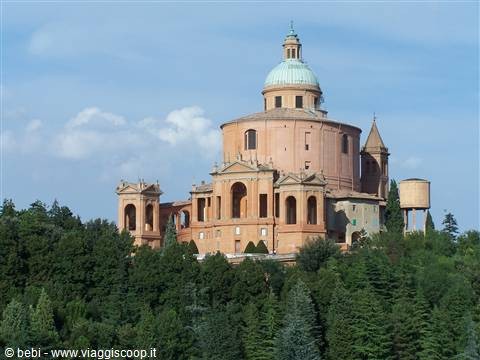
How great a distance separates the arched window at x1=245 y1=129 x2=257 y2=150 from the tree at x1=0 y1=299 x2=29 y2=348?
87.8ft

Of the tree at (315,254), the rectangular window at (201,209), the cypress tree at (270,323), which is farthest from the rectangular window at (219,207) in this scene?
the cypress tree at (270,323)

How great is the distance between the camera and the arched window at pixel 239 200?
9494cm

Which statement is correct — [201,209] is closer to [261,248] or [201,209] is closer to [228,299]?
[261,248]

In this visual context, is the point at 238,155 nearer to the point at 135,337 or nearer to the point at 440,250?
the point at 440,250

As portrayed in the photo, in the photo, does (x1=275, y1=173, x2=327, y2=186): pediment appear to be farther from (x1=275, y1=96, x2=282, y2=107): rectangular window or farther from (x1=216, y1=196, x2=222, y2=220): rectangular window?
(x1=275, y1=96, x2=282, y2=107): rectangular window

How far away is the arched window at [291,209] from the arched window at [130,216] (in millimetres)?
8981

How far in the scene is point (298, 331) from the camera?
240 ft

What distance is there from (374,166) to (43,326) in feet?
114

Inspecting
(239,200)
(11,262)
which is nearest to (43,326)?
(11,262)

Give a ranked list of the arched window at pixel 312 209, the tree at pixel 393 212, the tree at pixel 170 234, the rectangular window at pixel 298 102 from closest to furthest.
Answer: the tree at pixel 170 234, the arched window at pixel 312 209, the tree at pixel 393 212, the rectangular window at pixel 298 102

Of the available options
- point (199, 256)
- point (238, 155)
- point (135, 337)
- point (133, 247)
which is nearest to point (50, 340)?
point (135, 337)

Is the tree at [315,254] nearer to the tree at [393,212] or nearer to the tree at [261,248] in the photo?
the tree at [261,248]

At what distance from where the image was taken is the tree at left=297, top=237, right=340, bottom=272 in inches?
3356

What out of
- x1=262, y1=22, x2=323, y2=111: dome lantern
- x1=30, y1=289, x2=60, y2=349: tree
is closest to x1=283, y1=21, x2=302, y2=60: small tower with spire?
x1=262, y1=22, x2=323, y2=111: dome lantern
